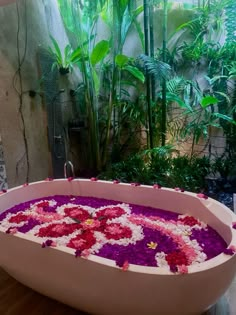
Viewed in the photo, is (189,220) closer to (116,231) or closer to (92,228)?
(116,231)

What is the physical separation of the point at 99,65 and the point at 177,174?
1.88 m

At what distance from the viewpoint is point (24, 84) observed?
10.4 ft

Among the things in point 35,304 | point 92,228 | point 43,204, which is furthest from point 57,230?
point 43,204

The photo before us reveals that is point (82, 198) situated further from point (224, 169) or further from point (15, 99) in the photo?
point (224, 169)

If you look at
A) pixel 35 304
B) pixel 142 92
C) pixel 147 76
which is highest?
pixel 147 76

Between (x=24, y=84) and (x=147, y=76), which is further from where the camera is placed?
(x=147, y=76)

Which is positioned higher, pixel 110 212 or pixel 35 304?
pixel 110 212

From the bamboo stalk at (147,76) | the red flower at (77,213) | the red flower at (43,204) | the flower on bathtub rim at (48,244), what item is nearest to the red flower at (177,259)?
the flower on bathtub rim at (48,244)

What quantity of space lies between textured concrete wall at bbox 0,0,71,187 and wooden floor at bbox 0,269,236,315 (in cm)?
141

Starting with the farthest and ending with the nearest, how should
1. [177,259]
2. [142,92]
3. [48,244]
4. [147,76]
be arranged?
[142,92] → [147,76] → [48,244] → [177,259]

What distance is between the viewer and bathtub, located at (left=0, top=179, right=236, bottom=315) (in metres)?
1.26

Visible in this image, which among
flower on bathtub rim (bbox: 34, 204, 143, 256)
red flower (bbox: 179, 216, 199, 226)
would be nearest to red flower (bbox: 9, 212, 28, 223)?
flower on bathtub rim (bbox: 34, 204, 143, 256)

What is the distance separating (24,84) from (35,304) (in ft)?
7.79

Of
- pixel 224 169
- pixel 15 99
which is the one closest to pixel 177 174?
pixel 224 169
